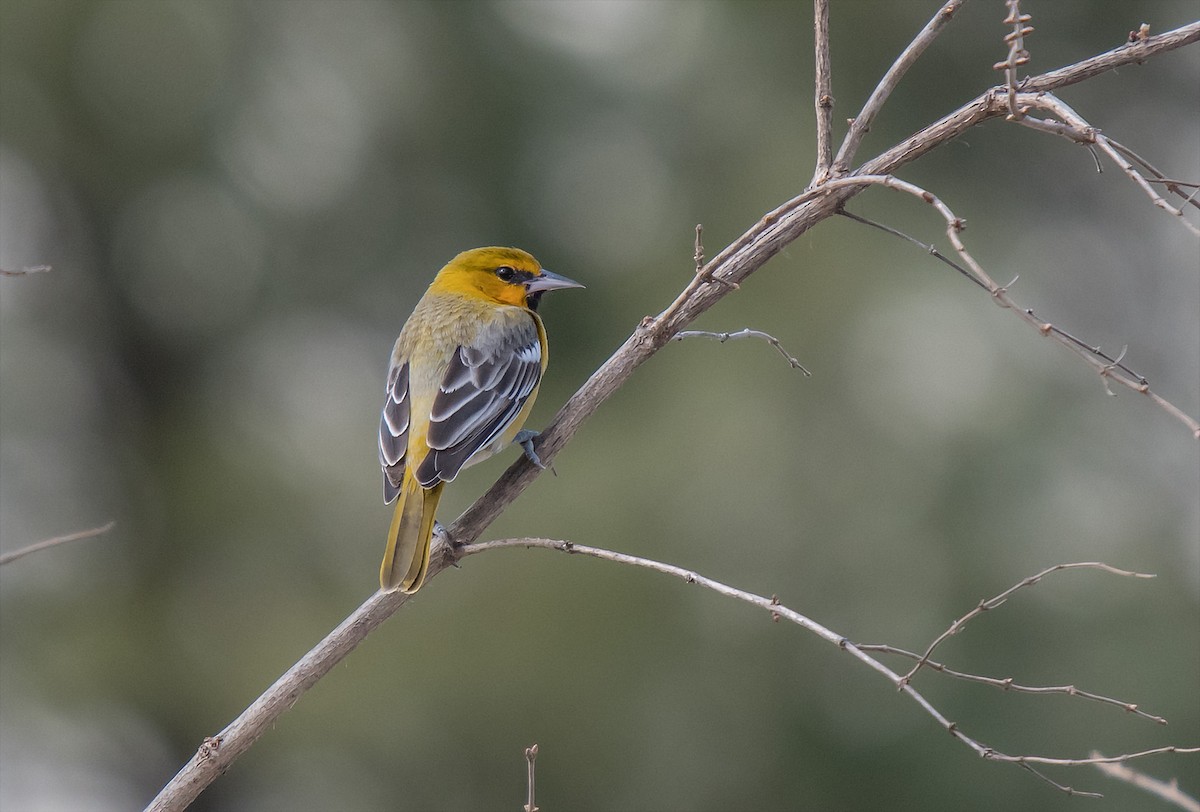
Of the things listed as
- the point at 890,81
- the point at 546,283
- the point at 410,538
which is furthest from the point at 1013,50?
the point at 546,283

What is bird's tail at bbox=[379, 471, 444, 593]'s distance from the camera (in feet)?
11.9

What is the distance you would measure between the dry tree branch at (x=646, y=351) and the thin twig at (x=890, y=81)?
0.07 feet

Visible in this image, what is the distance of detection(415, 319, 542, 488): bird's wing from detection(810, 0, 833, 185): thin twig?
1.61 m

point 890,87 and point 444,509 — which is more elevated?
point 890,87

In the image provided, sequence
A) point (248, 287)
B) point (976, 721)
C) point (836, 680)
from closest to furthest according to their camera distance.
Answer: point (976, 721) → point (836, 680) → point (248, 287)

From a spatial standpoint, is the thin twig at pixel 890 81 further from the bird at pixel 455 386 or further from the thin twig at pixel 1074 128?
the bird at pixel 455 386

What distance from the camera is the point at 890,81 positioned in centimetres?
318

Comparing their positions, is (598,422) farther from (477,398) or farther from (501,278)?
(477,398)

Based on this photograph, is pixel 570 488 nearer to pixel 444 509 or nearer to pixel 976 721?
pixel 444 509

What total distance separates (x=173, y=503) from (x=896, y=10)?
239 inches

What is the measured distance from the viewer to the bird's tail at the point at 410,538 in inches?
143

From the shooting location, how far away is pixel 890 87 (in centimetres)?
318

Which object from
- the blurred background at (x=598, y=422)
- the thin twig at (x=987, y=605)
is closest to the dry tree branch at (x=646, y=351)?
the thin twig at (x=987, y=605)

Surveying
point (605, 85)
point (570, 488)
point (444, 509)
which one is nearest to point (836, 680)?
point (570, 488)
